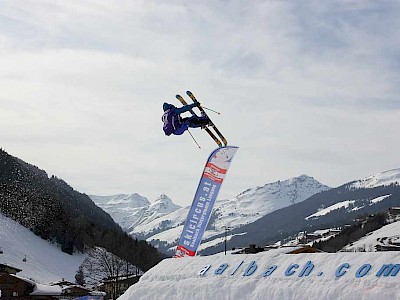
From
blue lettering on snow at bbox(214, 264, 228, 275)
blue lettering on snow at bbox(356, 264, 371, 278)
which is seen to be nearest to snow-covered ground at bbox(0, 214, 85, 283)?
blue lettering on snow at bbox(214, 264, 228, 275)

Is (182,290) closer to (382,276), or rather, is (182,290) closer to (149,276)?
(149,276)

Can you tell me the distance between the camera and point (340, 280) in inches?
426

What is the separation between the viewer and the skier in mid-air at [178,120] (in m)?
18.8

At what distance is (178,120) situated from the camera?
18.9 m

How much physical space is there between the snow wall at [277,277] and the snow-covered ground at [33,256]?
80.3 metres

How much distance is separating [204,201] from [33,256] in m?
95.2

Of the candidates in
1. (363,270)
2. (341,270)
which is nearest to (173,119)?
(341,270)

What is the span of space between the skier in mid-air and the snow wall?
5536mm

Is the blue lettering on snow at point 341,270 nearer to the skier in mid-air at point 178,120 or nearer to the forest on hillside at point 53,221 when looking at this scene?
the skier in mid-air at point 178,120

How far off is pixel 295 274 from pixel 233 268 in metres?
1.59

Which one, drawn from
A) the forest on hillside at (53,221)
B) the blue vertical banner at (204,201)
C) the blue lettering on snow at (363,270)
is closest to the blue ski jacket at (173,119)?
the blue vertical banner at (204,201)

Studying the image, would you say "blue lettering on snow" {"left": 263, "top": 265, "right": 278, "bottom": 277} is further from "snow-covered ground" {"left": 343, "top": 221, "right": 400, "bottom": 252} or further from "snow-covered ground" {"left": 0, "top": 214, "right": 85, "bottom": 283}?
"snow-covered ground" {"left": 343, "top": 221, "right": 400, "bottom": 252}

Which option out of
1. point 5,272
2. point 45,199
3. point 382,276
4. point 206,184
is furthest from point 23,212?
point 382,276

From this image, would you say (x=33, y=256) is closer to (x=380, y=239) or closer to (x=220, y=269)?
(x=380, y=239)
